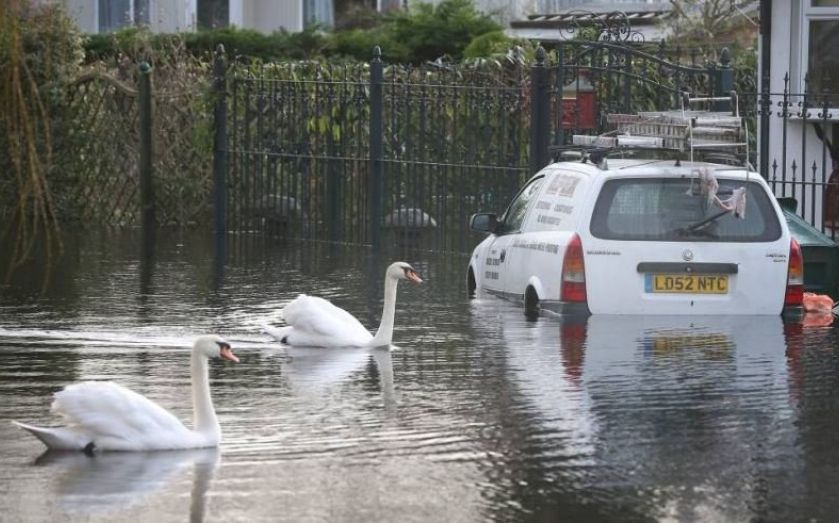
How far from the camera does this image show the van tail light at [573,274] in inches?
604

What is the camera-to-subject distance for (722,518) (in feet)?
28.7

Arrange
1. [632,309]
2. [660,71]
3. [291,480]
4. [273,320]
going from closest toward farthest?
[291,480] → [632,309] → [273,320] → [660,71]

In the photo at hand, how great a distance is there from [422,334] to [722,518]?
717cm

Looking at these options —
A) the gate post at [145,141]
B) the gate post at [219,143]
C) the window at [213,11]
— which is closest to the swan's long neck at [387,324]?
the gate post at [219,143]

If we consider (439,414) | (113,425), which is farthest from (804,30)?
(113,425)

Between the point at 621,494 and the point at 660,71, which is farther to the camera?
the point at 660,71

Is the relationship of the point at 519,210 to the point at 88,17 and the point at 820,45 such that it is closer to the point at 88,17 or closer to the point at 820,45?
the point at 820,45

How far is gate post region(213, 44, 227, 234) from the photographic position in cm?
2631

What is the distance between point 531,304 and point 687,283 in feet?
4.68

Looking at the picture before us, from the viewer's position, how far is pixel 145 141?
2758 cm

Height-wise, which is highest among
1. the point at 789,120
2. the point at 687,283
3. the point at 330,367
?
the point at 789,120

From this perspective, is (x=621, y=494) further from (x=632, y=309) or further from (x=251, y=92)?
(x=251, y=92)

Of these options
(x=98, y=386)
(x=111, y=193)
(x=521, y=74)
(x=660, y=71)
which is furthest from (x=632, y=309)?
(x=111, y=193)

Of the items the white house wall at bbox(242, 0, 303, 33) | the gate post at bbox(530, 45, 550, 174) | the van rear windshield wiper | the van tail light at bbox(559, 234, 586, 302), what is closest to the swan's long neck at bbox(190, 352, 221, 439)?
the van tail light at bbox(559, 234, 586, 302)
